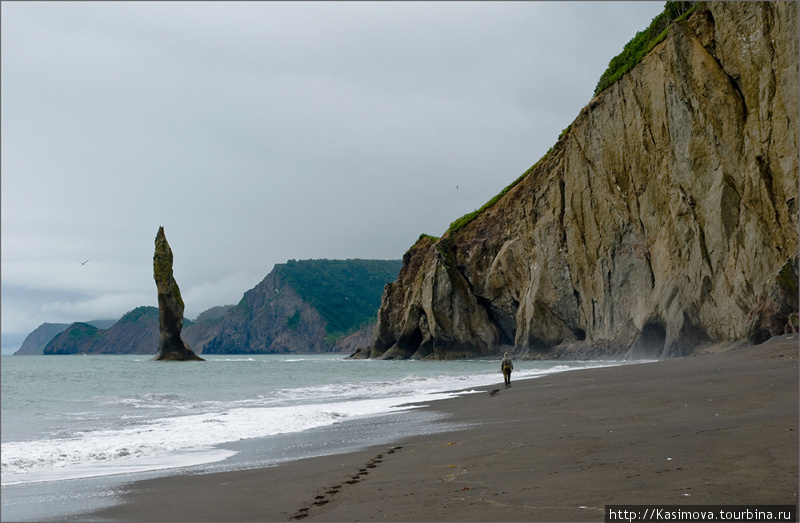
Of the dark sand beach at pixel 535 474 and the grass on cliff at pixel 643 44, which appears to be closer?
the dark sand beach at pixel 535 474

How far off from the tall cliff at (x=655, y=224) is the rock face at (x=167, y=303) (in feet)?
94.9

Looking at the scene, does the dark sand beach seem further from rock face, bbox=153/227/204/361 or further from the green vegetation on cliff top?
rock face, bbox=153/227/204/361

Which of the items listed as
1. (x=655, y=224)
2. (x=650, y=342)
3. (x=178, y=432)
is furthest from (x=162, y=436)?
(x=655, y=224)

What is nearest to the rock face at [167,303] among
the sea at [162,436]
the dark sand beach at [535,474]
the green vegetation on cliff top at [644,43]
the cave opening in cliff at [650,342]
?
the green vegetation on cliff top at [644,43]

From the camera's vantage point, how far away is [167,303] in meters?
76.8

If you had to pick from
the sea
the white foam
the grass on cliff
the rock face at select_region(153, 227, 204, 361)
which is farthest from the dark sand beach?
the rock face at select_region(153, 227, 204, 361)

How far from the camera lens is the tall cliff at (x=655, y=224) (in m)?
31.8

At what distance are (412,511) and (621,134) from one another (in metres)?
45.9

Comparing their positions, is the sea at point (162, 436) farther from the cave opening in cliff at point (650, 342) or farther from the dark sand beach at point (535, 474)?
the cave opening in cliff at point (650, 342)

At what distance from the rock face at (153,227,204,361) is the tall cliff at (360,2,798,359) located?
2892 centimetres

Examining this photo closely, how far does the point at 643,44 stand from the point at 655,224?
14.9 meters

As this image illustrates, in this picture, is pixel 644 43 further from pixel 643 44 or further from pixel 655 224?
pixel 655 224

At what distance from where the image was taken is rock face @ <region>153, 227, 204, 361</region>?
251 feet

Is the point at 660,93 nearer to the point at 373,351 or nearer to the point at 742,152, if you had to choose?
the point at 742,152
